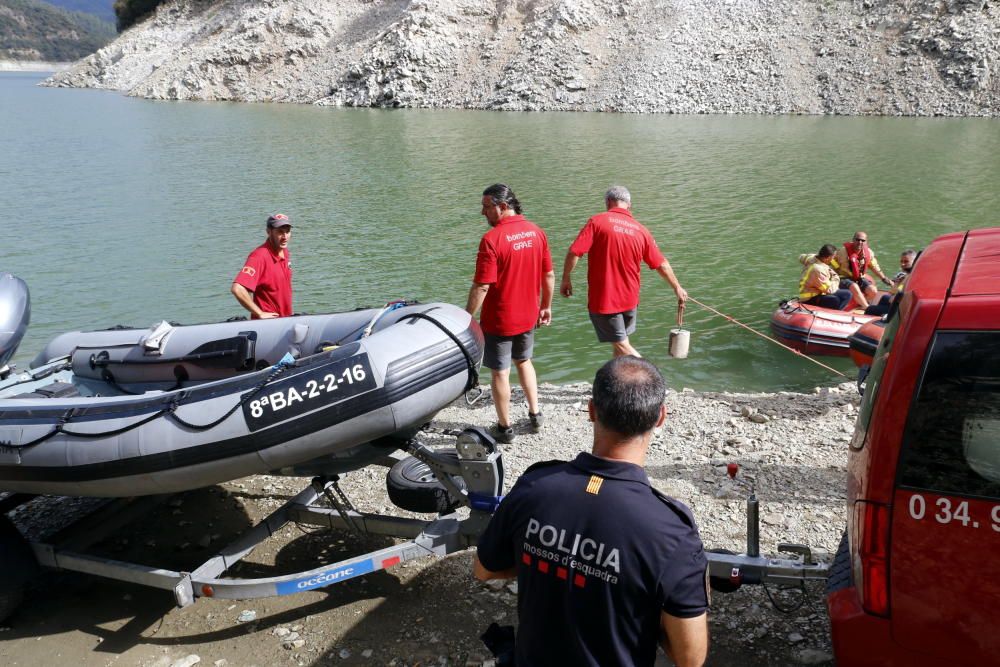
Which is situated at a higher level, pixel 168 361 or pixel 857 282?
pixel 168 361

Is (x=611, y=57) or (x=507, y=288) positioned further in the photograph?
(x=611, y=57)

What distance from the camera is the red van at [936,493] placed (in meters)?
2.47

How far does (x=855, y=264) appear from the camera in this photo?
32.1 feet

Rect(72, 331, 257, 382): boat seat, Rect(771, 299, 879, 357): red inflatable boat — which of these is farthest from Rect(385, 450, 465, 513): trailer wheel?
Rect(771, 299, 879, 357): red inflatable boat

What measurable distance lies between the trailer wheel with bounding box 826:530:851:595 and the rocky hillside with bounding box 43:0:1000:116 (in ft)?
149

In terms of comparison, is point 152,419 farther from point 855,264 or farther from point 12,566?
point 855,264

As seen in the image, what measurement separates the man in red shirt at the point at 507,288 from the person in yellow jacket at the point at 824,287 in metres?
4.89

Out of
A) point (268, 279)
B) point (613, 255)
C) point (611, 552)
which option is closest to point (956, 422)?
point (611, 552)

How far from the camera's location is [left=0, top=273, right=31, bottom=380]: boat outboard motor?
558 centimetres

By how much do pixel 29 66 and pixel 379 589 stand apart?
198355 mm

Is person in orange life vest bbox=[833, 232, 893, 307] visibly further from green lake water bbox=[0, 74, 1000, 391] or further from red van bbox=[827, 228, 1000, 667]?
red van bbox=[827, 228, 1000, 667]

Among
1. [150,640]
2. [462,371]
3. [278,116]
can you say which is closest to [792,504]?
[462,371]

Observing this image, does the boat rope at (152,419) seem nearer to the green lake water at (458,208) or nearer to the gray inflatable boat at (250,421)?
the gray inflatable boat at (250,421)

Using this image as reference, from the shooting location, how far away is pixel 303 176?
75.8ft
